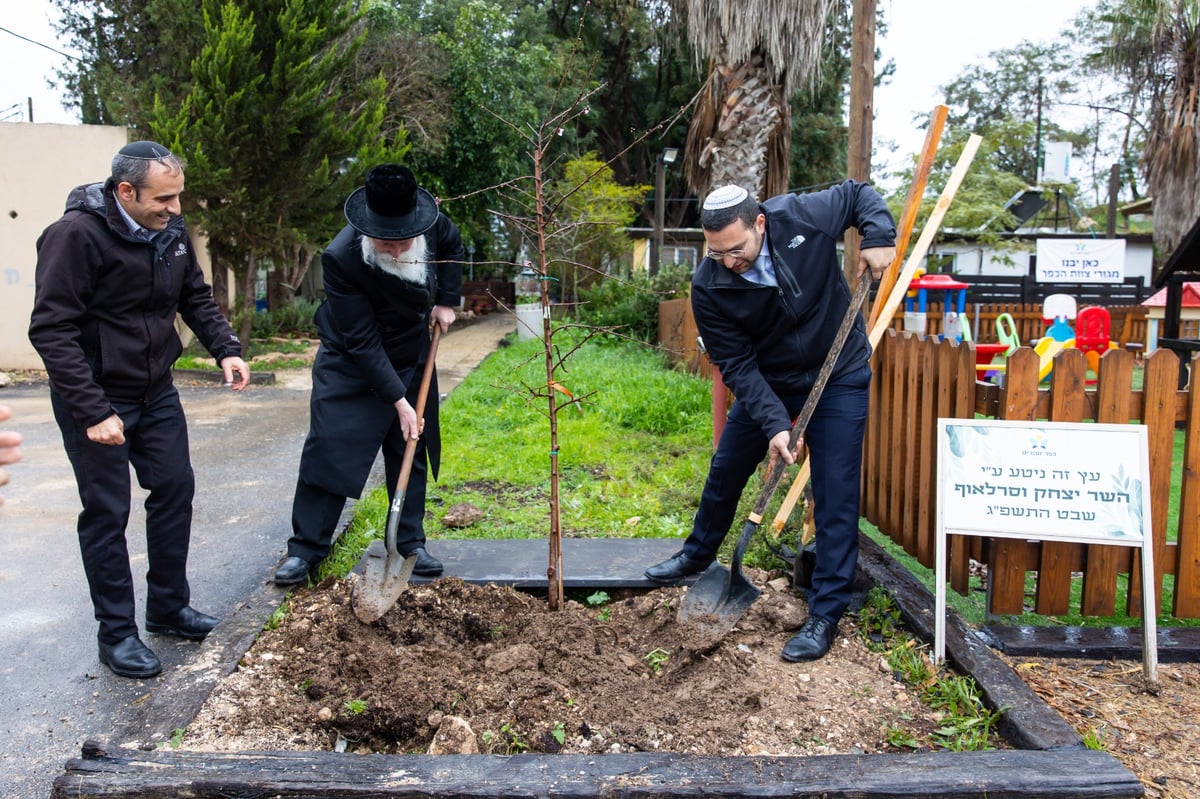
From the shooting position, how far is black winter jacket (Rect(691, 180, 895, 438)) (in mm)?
3510

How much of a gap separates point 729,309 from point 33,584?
370 cm

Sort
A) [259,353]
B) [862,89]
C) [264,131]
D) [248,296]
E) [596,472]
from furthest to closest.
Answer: [259,353] → [248,296] → [264,131] → [596,472] → [862,89]

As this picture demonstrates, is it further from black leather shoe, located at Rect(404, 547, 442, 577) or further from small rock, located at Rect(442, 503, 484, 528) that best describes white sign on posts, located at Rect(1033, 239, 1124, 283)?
black leather shoe, located at Rect(404, 547, 442, 577)

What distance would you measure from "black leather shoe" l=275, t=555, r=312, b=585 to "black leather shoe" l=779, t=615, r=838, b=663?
84.7 inches

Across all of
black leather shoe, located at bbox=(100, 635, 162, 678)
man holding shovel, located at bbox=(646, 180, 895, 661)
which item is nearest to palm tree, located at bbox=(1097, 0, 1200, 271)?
man holding shovel, located at bbox=(646, 180, 895, 661)

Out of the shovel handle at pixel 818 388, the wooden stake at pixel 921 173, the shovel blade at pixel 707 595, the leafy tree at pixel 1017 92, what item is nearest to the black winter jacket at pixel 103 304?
the shovel blade at pixel 707 595

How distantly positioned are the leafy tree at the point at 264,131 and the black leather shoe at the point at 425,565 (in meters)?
9.66

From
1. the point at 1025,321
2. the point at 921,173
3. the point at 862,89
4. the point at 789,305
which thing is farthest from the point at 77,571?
the point at 1025,321

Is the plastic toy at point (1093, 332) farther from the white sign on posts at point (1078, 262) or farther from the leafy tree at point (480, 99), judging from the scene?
the leafy tree at point (480, 99)

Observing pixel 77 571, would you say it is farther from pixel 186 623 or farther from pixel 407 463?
pixel 407 463

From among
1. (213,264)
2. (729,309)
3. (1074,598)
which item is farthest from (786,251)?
(213,264)

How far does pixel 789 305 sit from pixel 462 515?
263 centimetres

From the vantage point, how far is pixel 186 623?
3.74 meters

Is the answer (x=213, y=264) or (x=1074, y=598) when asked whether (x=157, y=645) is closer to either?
(x=1074, y=598)
